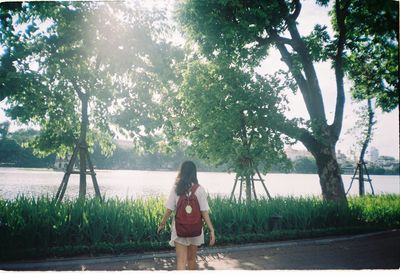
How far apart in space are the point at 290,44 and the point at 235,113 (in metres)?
4.10

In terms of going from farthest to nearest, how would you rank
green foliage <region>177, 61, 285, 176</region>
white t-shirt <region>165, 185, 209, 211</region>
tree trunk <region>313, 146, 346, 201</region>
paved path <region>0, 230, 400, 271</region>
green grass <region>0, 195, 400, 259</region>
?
tree trunk <region>313, 146, 346, 201</region>
green foliage <region>177, 61, 285, 176</region>
green grass <region>0, 195, 400, 259</region>
paved path <region>0, 230, 400, 271</region>
white t-shirt <region>165, 185, 209, 211</region>

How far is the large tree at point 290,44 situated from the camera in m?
10.6

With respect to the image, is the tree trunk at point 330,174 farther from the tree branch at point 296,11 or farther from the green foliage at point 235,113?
the tree branch at point 296,11

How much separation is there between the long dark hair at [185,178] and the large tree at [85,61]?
535 cm

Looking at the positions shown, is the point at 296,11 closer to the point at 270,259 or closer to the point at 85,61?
the point at 85,61

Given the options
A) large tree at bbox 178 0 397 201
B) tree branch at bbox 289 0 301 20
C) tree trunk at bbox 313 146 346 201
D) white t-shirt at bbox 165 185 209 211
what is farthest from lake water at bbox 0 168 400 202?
tree branch at bbox 289 0 301 20

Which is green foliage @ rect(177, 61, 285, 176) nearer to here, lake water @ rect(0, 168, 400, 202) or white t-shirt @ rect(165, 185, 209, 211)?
lake water @ rect(0, 168, 400, 202)

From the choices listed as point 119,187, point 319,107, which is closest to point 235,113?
point 319,107

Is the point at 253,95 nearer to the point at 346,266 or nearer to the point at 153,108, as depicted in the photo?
the point at 153,108

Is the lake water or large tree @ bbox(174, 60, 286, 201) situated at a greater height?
large tree @ bbox(174, 60, 286, 201)

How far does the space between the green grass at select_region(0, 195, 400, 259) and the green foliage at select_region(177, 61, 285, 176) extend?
1804 millimetres

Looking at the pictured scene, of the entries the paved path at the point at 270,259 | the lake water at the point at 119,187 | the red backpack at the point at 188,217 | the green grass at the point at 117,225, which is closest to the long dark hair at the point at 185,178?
the red backpack at the point at 188,217

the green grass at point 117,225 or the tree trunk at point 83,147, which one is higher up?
the tree trunk at point 83,147

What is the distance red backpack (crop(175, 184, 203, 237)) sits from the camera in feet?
14.1
